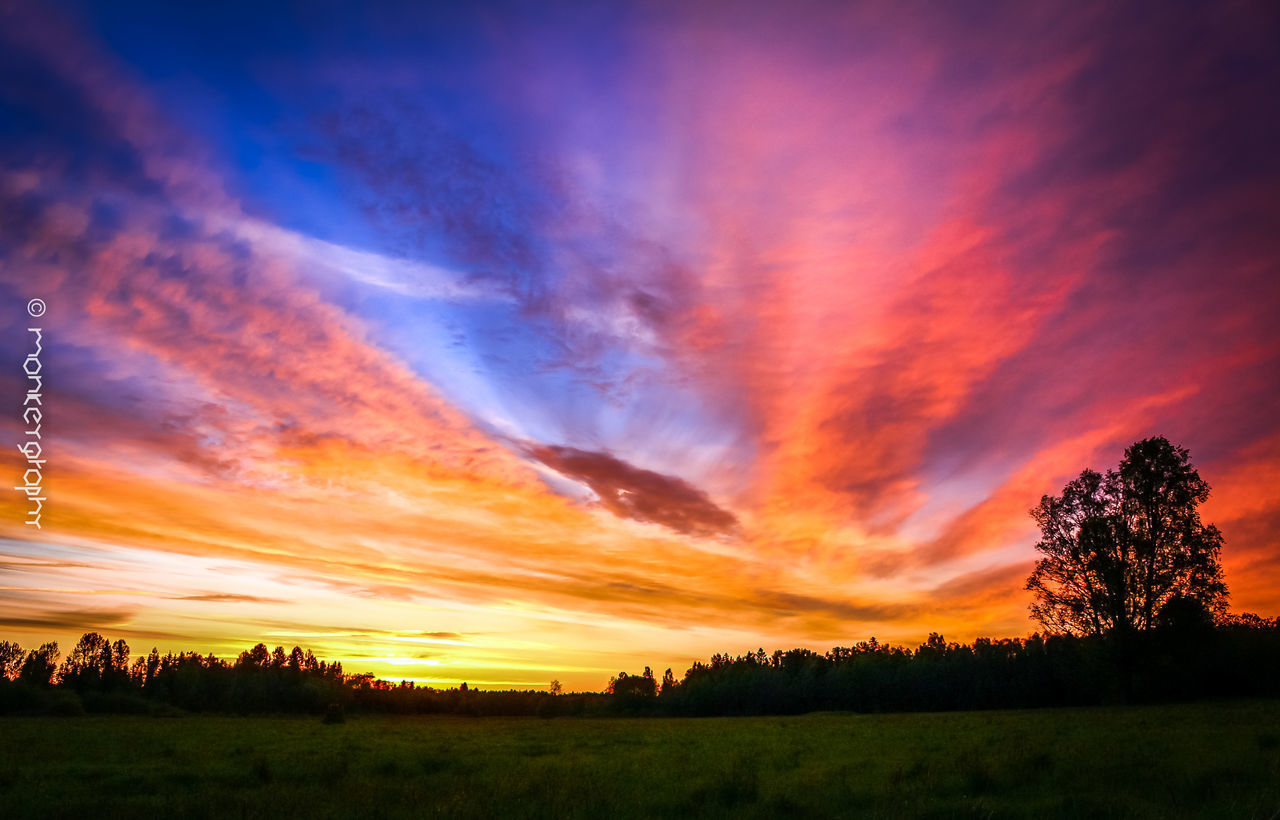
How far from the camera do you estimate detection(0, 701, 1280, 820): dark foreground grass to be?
12152 mm

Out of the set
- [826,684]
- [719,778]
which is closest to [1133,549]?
[719,778]

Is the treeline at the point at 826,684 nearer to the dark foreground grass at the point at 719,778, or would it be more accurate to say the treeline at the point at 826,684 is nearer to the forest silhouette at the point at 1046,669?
the forest silhouette at the point at 1046,669

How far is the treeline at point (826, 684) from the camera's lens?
148 ft

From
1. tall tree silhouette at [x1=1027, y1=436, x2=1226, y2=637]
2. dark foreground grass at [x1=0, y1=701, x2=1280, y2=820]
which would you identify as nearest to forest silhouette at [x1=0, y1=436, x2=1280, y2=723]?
tall tree silhouette at [x1=1027, y1=436, x2=1226, y2=637]

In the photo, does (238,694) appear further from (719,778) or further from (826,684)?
(719,778)

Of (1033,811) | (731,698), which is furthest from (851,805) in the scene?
(731,698)

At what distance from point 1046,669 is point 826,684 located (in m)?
36.4

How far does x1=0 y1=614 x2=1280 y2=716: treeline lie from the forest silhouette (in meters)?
0.20

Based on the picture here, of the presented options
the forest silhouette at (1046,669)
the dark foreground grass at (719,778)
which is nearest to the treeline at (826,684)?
the forest silhouette at (1046,669)

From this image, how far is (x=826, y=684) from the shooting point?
362 ft

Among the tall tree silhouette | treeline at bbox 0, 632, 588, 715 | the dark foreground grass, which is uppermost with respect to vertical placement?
the tall tree silhouette

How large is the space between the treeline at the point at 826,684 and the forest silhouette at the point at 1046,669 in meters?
0.20

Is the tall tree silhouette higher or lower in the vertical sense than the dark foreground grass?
higher

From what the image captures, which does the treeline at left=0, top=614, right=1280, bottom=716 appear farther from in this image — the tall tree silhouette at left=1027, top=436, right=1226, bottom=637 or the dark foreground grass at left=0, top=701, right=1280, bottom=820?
the dark foreground grass at left=0, top=701, right=1280, bottom=820
